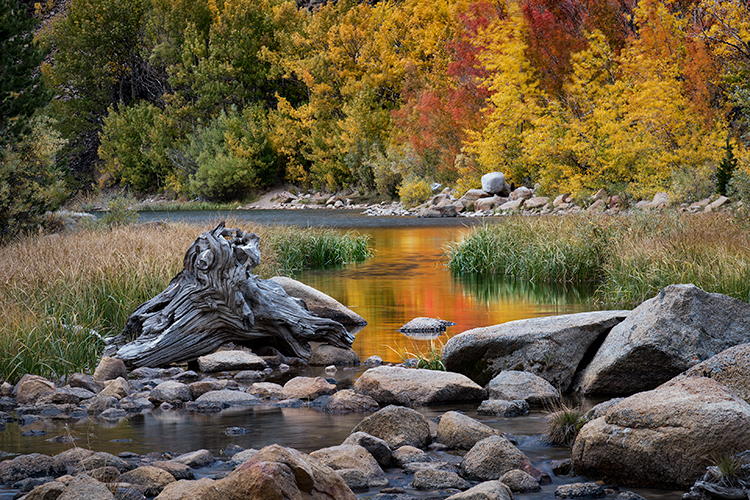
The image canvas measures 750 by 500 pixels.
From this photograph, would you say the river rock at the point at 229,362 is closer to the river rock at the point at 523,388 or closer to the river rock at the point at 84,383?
the river rock at the point at 84,383

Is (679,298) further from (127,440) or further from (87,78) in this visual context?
(87,78)

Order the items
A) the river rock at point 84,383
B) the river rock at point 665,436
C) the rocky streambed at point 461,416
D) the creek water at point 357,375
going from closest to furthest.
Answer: the rocky streambed at point 461,416, the river rock at point 665,436, the creek water at point 357,375, the river rock at point 84,383

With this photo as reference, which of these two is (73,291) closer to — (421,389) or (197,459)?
(421,389)

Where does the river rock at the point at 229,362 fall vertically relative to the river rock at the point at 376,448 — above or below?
below

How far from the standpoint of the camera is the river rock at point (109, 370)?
7859 millimetres

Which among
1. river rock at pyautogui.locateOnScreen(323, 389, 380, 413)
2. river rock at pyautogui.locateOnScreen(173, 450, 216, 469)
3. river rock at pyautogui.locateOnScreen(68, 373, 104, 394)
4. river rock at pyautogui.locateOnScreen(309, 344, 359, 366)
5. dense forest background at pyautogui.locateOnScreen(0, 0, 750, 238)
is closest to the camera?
river rock at pyautogui.locateOnScreen(173, 450, 216, 469)

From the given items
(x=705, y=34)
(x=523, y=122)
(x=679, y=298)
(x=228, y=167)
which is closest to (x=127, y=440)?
(x=679, y=298)

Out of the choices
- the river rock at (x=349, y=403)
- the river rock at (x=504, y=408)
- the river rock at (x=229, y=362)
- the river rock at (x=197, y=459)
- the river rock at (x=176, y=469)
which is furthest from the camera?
the river rock at (x=229, y=362)

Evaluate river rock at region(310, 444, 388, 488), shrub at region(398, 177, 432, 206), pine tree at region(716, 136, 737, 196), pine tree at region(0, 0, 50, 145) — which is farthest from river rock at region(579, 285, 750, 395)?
shrub at region(398, 177, 432, 206)

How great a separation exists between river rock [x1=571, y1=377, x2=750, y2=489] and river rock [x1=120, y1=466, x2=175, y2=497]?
2710mm

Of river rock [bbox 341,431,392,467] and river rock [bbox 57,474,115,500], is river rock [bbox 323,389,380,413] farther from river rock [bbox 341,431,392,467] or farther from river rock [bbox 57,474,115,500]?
river rock [bbox 57,474,115,500]

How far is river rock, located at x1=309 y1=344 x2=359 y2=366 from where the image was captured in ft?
30.1

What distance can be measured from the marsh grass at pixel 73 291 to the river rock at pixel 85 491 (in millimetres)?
4184

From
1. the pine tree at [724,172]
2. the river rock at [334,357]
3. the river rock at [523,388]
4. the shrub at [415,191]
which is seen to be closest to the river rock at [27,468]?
the river rock at [523,388]
